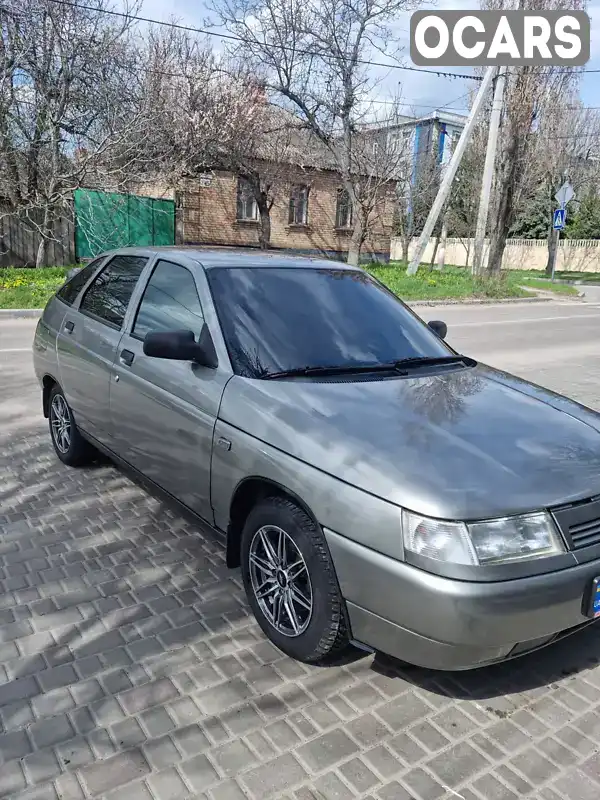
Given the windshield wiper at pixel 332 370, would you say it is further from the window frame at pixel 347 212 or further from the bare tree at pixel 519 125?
the window frame at pixel 347 212

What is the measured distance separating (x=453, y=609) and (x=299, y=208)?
2747cm

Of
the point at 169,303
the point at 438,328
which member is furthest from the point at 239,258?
the point at 438,328

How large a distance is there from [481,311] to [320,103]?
29.5ft

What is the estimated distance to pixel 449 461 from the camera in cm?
255

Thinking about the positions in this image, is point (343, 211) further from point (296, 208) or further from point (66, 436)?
point (66, 436)

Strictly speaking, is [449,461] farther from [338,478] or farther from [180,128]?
[180,128]

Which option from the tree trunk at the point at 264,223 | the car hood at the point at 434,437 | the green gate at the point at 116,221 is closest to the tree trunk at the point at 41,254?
the green gate at the point at 116,221

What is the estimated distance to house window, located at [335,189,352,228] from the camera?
2920cm

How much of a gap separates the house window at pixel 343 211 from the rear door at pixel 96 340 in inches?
1014

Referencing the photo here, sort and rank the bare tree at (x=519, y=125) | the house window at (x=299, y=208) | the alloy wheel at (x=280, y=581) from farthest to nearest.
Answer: the house window at (x=299, y=208), the bare tree at (x=519, y=125), the alloy wheel at (x=280, y=581)

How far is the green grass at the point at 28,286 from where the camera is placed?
14.0m

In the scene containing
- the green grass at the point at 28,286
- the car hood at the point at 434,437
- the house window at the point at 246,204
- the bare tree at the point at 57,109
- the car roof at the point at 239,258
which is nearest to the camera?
the car hood at the point at 434,437

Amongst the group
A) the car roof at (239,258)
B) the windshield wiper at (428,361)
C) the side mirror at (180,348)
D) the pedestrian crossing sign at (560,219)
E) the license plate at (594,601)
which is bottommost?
the license plate at (594,601)

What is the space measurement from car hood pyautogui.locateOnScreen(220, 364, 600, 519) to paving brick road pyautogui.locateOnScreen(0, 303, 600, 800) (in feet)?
3.06
